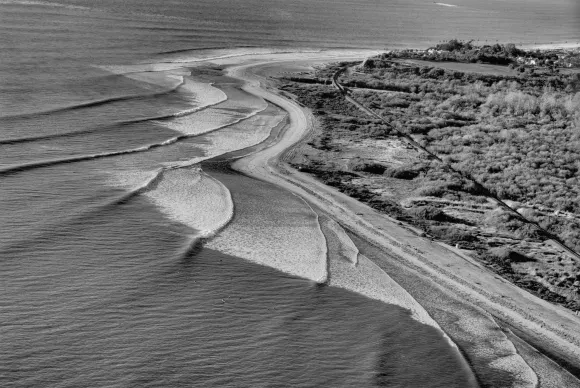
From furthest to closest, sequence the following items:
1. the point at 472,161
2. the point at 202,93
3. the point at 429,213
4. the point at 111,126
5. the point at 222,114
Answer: the point at 202,93 < the point at 222,114 < the point at 111,126 < the point at 472,161 < the point at 429,213

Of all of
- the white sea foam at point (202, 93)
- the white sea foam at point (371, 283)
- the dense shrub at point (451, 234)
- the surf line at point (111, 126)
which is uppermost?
the white sea foam at point (202, 93)

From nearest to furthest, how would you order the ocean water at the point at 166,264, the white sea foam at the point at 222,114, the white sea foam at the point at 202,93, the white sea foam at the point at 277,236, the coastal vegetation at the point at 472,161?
1. the ocean water at the point at 166,264
2. the white sea foam at the point at 277,236
3. the coastal vegetation at the point at 472,161
4. the white sea foam at the point at 222,114
5. the white sea foam at the point at 202,93

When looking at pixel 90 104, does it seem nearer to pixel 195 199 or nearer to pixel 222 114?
pixel 222 114

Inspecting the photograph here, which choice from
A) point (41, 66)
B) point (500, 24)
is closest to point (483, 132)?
point (41, 66)

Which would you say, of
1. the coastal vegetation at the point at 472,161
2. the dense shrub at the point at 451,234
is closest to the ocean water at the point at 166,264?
the dense shrub at the point at 451,234

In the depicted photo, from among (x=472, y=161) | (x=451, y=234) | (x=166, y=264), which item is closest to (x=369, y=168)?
(x=472, y=161)

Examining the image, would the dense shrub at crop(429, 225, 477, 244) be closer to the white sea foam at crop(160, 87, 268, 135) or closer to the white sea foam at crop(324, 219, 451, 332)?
the white sea foam at crop(324, 219, 451, 332)

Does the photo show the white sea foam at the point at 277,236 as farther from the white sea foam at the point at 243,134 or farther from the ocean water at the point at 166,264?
the white sea foam at the point at 243,134
